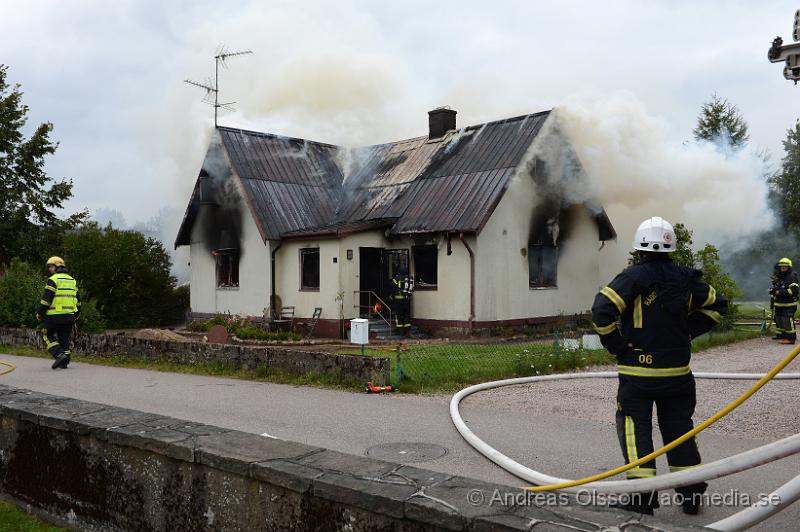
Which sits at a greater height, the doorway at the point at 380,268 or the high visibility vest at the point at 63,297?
the doorway at the point at 380,268

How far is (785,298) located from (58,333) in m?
15.1

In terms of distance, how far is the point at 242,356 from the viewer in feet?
39.6

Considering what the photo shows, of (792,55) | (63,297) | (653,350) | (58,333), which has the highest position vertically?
(792,55)

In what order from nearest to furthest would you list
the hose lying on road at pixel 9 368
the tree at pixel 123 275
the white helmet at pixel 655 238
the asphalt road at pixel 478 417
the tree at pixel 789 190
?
the white helmet at pixel 655 238 → the asphalt road at pixel 478 417 → the hose lying on road at pixel 9 368 → the tree at pixel 123 275 → the tree at pixel 789 190

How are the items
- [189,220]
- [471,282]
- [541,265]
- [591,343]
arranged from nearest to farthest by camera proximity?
[591,343], [471,282], [541,265], [189,220]

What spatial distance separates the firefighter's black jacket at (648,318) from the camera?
4805 mm

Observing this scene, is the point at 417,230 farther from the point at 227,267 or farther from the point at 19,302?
the point at 19,302

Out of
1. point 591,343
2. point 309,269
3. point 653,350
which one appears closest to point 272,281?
point 309,269

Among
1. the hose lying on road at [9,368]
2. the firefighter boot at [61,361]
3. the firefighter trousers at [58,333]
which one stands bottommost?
the hose lying on road at [9,368]

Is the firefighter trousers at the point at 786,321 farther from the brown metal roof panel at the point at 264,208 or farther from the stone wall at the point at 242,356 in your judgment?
the brown metal roof panel at the point at 264,208

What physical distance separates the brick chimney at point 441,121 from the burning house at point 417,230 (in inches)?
1.5

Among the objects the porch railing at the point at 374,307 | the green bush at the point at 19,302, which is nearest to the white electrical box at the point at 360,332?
the porch railing at the point at 374,307

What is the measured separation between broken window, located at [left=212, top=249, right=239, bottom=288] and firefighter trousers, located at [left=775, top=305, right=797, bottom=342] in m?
15.1

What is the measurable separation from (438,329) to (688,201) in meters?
8.16
